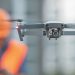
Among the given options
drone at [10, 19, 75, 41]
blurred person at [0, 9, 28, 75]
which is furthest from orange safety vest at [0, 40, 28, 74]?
drone at [10, 19, 75, 41]

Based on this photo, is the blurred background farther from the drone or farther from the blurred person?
the drone

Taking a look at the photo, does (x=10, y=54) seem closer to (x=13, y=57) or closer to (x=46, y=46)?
(x=13, y=57)

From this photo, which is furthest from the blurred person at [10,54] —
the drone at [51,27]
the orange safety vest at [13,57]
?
the drone at [51,27]

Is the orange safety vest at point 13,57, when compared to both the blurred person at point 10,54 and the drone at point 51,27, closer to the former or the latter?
the blurred person at point 10,54

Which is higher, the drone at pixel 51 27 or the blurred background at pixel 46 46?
the drone at pixel 51 27

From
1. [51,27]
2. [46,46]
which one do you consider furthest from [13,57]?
[51,27]

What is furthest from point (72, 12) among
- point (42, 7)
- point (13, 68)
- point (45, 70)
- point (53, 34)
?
point (53, 34)
